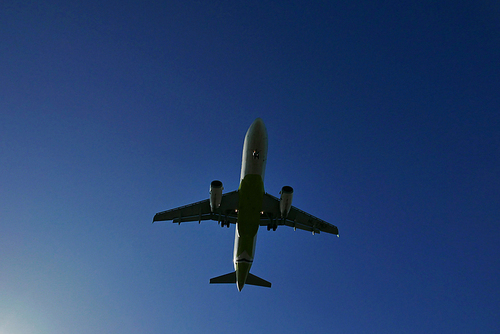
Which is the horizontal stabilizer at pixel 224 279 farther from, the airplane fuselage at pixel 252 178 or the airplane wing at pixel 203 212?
the airplane fuselage at pixel 252 178

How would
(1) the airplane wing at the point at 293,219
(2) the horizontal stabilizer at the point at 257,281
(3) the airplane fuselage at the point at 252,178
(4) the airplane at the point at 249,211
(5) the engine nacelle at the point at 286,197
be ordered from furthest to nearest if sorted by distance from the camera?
(2) the horizontal stabilizer at the point at 257,281 → (1) the airplane wing at the point at 293,219 → (5) the engine nacelle at the point at 286,197 → (4) the airplane at the point at 249,211 → (3) the airplane fuselage at the point at 252,178

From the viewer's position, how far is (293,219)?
33.2 metres

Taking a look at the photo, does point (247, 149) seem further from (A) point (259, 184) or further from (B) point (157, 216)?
(B) point (157, 216)

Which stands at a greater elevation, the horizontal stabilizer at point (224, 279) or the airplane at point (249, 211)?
the airplane at point (249, 211)

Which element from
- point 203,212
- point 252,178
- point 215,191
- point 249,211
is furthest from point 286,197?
point 203,212

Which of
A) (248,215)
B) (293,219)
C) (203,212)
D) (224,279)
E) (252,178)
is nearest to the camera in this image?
(252,178)

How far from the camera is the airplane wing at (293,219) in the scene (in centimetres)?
3114

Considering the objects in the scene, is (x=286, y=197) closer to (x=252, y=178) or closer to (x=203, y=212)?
(x=252, y=178)

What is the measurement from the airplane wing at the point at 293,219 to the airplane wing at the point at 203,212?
2.89 metres

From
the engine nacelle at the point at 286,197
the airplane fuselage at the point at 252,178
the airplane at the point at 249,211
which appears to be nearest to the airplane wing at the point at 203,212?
the airplane at the point at 249,211

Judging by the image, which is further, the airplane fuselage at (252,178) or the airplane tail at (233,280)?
the airplane tail at (233,280)

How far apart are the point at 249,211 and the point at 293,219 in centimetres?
787

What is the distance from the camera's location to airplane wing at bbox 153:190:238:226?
3078cm

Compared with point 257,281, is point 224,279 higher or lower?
lower
